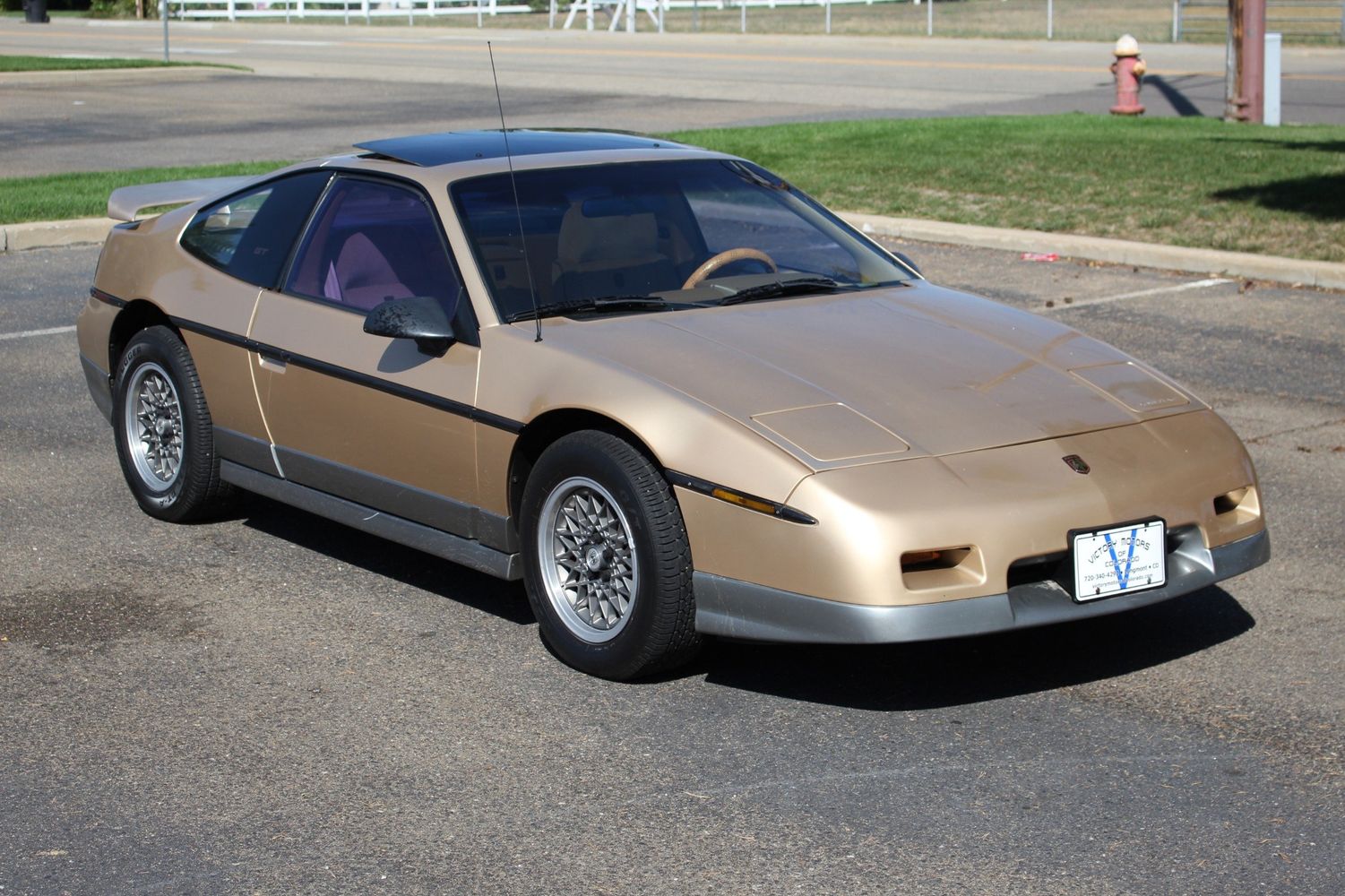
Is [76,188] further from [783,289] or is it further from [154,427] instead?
[783,289]

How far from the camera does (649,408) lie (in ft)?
16.0

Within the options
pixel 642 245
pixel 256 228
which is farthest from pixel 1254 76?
pixel 256 228

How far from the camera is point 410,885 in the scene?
384 centimetres

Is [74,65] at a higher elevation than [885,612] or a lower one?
higher

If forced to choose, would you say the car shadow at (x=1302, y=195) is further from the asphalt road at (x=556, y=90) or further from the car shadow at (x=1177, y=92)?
the car shadow at (x=1177, y=92)

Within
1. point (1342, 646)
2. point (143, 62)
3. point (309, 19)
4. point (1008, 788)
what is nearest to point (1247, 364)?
point (1342, 646)

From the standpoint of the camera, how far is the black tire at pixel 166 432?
645 cm

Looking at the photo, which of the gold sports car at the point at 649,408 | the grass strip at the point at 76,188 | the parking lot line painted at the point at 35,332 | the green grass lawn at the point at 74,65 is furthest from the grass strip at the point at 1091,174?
the green grass lawn at the point at 74,65

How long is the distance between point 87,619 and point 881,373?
2.65 metres

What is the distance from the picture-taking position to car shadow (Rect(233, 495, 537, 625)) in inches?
230

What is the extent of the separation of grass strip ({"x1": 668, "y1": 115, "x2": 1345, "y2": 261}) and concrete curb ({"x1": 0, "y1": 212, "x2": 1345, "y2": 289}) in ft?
0.97

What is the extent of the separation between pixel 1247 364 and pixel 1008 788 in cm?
552

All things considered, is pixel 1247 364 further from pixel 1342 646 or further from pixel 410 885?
pixel 410 885

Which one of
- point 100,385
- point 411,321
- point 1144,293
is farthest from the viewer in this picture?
point 1144,293
